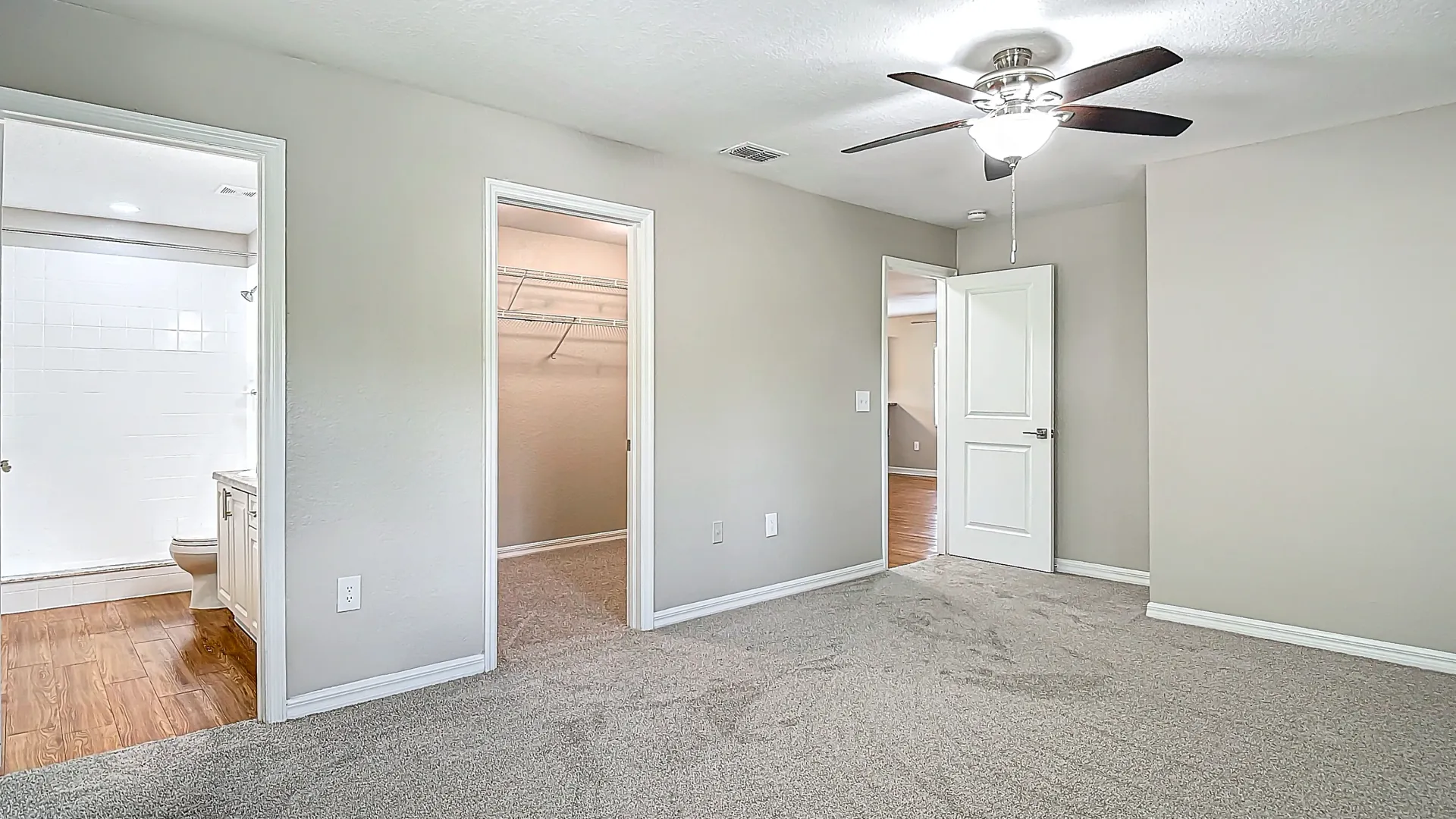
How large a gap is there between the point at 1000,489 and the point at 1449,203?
2.72 m

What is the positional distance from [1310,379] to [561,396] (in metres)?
4.57

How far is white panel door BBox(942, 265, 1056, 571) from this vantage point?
518cm

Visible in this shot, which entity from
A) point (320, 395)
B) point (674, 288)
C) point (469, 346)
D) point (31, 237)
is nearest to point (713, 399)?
point (674, 288)

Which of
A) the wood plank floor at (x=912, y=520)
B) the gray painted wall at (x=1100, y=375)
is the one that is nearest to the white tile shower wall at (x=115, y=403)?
the wood plank floor at (x=912, y=520)

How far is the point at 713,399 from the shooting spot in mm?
4219

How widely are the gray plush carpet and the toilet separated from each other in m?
1.93

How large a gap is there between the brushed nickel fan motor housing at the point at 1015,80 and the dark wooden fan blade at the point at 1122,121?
0.34 feet

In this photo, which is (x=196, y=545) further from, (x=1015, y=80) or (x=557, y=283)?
(x=1015, y=80)

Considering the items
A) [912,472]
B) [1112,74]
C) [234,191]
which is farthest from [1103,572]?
[912,472]

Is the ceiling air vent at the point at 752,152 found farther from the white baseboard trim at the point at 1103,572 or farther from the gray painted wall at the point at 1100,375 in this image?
the white baseboard trim at the point at 1103,572

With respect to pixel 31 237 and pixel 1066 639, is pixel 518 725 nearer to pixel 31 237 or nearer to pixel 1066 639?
pixel 1066 639

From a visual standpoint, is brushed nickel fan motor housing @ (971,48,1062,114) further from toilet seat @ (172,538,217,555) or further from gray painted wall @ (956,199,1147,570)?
toilet seat @ (172,538,217,555)

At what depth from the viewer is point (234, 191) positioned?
421 centimetres

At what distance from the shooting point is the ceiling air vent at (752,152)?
3.86 m
